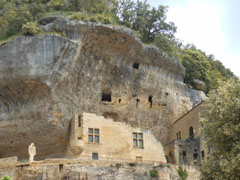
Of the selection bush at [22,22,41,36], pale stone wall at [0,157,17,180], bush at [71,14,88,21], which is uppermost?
bush at [71,14,88,21]

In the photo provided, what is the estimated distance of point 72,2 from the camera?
151ft

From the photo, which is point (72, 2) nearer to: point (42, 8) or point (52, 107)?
point (42, 8)

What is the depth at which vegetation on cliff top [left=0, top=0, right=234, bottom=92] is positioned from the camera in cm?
4172

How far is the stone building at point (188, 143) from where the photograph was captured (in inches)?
1596

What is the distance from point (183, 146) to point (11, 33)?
20.1 m

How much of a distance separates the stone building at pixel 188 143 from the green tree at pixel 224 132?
14.9m

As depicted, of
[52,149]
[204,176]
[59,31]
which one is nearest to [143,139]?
[52,149]

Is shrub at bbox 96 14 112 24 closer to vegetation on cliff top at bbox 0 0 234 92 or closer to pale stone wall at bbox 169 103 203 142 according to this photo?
vegetation on cliff top at bbox 0 0 234 92

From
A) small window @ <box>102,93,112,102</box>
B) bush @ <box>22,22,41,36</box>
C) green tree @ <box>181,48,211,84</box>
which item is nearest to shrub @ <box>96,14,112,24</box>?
bush @ <box>22,22,41,36</box>

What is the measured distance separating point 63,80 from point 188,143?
1366 cm

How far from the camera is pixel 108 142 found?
37.8m

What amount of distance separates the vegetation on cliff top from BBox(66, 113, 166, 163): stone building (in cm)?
974

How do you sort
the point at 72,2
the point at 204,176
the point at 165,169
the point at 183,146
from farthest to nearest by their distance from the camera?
the point at 72,2 → the point at 183,146 → the point at 165,169 → the point at 204,176

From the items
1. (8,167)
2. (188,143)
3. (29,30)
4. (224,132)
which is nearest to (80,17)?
(29,30)
